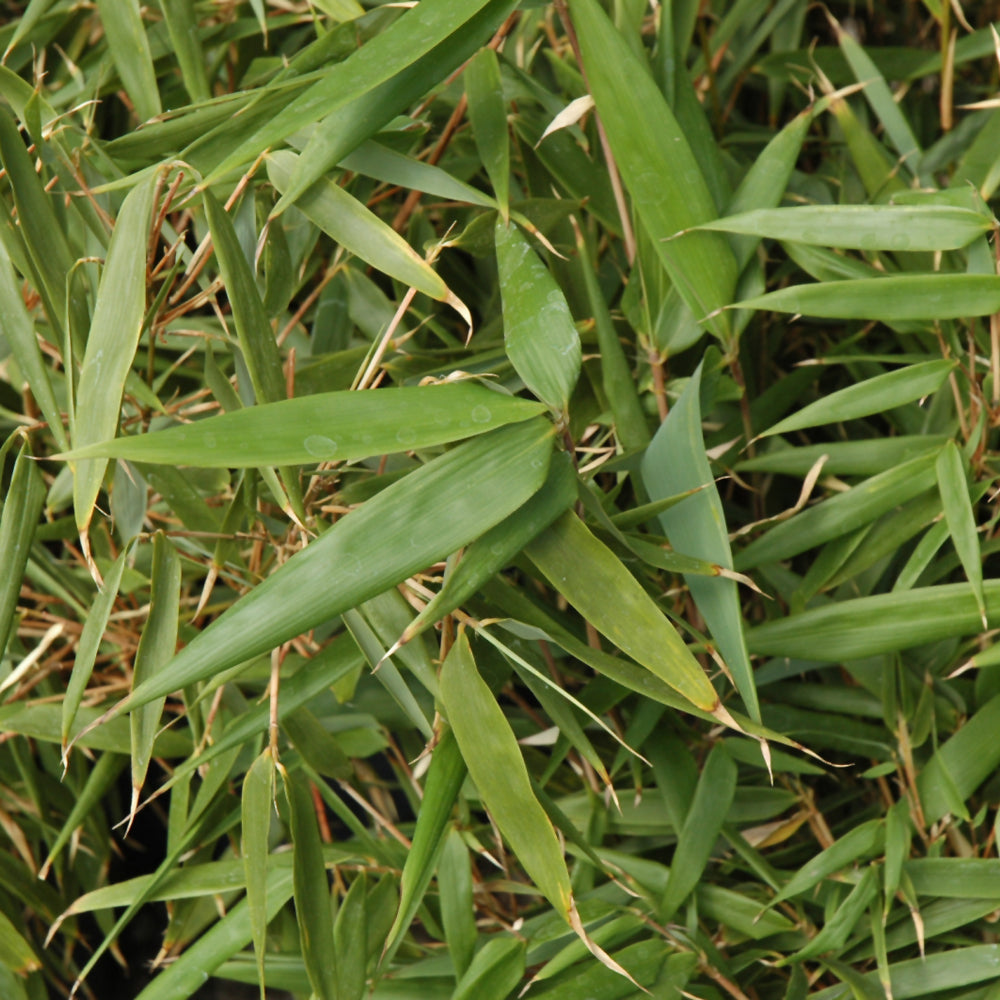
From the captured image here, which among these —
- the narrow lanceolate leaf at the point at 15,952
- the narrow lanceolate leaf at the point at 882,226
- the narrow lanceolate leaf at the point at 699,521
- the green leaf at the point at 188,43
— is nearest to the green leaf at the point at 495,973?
the narrow lanceolate leaf at the point at 699,521

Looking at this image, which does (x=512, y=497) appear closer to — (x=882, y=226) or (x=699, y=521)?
(x=699, y=521)

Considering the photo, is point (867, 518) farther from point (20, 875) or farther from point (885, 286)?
point (20, 875)

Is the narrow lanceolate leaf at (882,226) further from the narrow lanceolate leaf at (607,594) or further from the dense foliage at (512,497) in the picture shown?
the narrow lanceolate leaf at (607,594)

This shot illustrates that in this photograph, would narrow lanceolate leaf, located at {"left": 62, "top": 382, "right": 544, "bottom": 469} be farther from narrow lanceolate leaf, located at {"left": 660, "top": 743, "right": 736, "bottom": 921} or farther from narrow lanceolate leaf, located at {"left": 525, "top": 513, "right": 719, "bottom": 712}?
narrow lanceolate leaf, located at {"left": 660, "top": 743, "right": 736, "bottom": 921}

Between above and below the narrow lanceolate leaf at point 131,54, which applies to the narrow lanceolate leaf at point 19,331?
below

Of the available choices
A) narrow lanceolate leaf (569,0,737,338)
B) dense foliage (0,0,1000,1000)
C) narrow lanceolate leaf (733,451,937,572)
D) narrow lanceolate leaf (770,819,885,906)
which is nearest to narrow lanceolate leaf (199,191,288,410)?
dense foliage (0,0,1000,1000)

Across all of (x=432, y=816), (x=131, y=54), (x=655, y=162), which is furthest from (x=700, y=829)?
(x=131, y=54)
